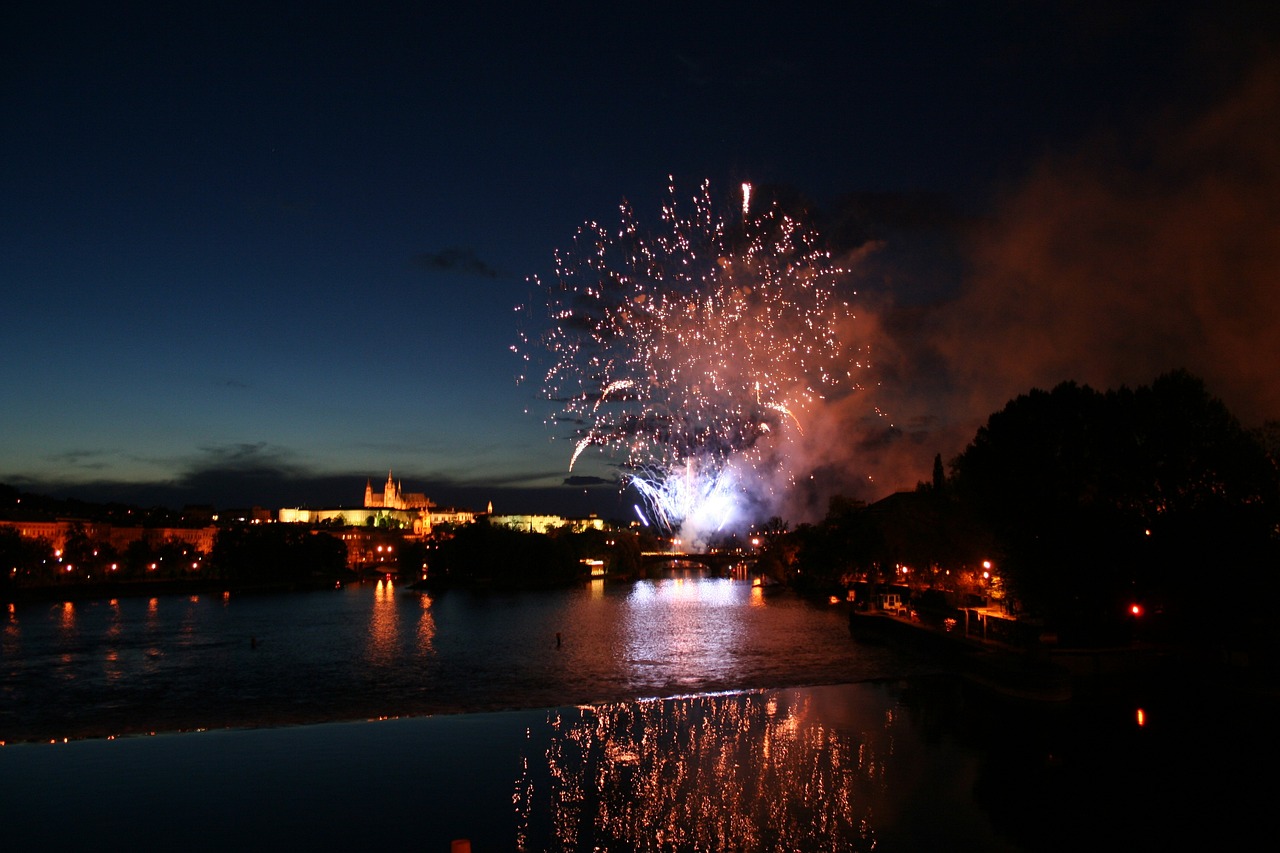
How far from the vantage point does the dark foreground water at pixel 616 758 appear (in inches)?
581

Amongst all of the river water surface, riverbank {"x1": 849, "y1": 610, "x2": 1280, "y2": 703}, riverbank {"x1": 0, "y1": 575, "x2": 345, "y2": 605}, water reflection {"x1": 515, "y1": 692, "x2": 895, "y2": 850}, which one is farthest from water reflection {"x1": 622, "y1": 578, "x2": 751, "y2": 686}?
riverbank {"x1": 0, "y1": 575, "x2": 345, "y2": 605}

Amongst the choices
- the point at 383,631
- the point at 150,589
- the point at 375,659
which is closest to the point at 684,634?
the point at 375,659

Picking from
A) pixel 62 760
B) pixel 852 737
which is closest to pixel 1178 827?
pixel 852 737

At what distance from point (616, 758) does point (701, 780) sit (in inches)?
88.0

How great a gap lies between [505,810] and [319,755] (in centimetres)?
600

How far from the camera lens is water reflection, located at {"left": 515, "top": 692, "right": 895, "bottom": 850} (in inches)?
567

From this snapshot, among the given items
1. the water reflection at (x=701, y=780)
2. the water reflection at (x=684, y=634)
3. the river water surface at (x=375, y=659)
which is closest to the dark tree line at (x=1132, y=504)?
the river water surface at (x=375, y=659)

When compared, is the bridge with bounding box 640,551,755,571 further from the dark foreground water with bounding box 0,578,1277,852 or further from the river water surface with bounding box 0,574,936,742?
the dark foreground water with bounding box 0,578,1277,852

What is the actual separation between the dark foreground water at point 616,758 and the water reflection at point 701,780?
64mm

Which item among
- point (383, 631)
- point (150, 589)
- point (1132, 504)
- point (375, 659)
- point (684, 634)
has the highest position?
point (1132, 504)

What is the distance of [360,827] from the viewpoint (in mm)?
14961

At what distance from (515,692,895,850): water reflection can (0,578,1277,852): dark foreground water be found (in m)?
0.06

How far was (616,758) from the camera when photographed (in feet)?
61.7

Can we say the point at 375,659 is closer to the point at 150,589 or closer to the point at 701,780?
the point at 701,780
